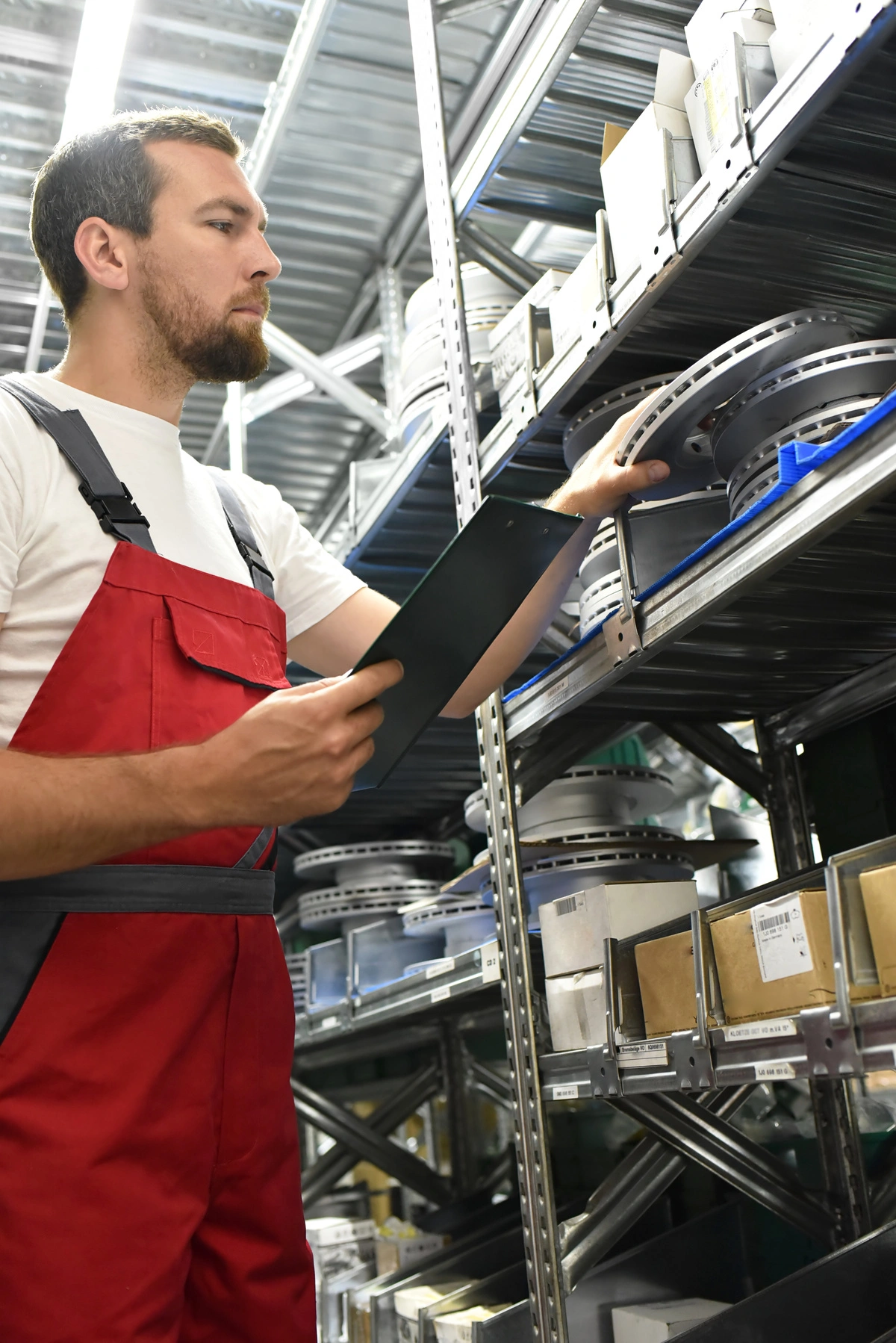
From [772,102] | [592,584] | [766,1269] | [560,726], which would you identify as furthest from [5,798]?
[766,1269]

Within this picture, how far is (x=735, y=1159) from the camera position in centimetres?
200

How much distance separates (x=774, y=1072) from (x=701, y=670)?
0.80 meters

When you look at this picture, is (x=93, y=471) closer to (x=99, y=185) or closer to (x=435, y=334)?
(x=99, y=185)

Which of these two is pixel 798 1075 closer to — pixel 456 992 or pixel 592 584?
pixel 592 584

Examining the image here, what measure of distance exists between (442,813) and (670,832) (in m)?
2.24

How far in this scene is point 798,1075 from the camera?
1177mm

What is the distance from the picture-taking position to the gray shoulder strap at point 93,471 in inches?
54.8

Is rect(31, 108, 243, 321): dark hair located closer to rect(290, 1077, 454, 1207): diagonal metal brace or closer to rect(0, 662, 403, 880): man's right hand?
rect(0, 662, 403, 880): man's right hand

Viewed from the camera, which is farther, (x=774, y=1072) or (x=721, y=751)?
(x=721, y=751)

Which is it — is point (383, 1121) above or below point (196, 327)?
below

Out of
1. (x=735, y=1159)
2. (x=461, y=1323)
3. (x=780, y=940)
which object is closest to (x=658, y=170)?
(x=780, y=940)

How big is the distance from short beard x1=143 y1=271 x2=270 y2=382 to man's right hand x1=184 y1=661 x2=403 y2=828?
67cm

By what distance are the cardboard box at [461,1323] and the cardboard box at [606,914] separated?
2.72 feet

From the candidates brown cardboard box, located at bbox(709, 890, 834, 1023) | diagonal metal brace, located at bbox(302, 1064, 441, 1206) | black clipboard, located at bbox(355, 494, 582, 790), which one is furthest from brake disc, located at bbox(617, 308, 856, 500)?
diagonal metal brace, located at bbox(302, 1064, 441, 1206)
